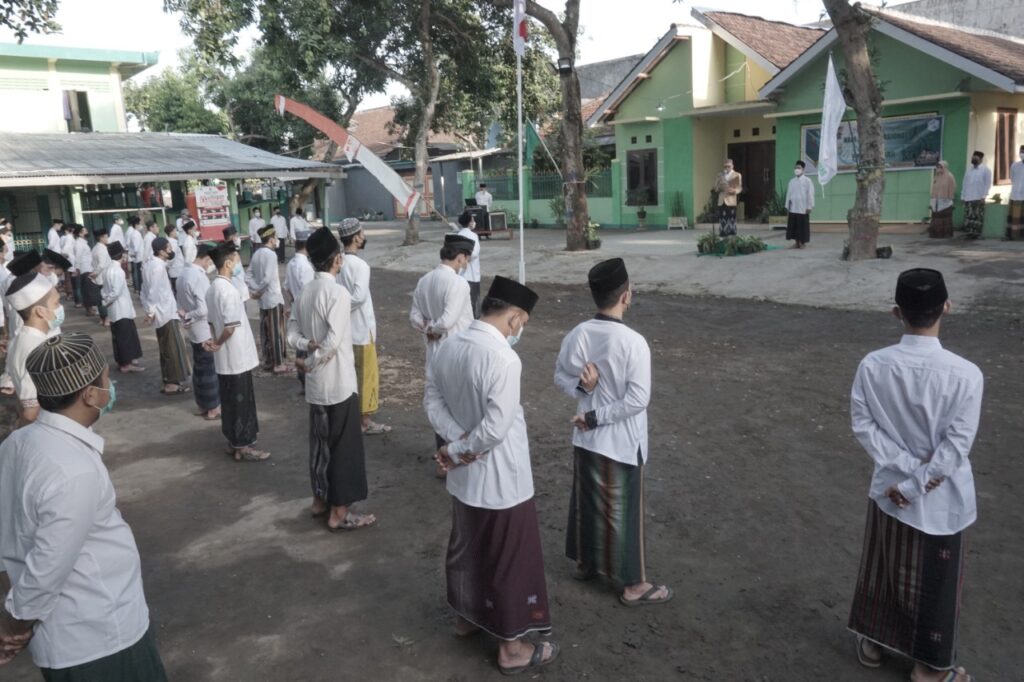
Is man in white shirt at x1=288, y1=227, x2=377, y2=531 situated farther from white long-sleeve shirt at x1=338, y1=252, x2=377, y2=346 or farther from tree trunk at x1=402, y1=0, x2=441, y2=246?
tree trunk at x1=402, y1=0, x2=441, y2=246

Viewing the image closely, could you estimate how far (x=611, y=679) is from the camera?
10.6ft

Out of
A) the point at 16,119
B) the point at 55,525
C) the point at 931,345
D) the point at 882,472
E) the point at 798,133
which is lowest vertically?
the point at 882,472

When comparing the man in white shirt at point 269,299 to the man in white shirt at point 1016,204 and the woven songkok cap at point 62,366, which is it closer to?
the woven songkok cap at point 62,366

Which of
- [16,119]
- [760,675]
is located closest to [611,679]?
[760,675]

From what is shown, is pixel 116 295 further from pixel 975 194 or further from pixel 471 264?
pixel 975 194

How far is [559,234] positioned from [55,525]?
21322 mm

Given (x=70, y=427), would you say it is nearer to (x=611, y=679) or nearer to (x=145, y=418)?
(x=611, y=679)

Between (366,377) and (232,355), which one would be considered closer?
(232,355)

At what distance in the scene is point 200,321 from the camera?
22.8 feet

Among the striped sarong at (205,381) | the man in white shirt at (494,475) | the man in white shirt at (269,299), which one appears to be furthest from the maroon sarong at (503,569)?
the man in white shirt at (269,299)

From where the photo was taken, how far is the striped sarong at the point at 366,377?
Result: 651 cm

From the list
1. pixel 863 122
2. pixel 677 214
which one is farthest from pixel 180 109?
pixel 863 122

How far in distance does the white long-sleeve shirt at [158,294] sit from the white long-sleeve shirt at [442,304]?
3707 mm

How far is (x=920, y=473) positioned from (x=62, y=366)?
9.73ft
